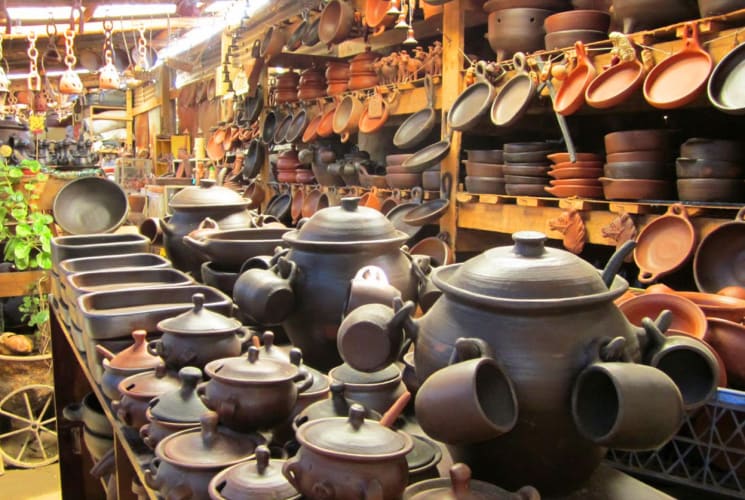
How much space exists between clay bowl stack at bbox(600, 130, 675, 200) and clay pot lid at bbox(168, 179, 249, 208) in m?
1.57

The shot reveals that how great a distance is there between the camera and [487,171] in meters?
3.46

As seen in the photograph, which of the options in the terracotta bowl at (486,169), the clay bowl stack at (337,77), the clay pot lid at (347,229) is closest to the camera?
the clay pot lid at (347,229)

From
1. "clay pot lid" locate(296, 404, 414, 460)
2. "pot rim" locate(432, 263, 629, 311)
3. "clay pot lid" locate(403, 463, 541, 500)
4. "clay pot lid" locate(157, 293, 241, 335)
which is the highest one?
"pot rim" locate(432, 263, 629, 311)

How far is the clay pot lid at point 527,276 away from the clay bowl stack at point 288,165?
A: 15.5 ft

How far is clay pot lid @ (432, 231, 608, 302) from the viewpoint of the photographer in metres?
1.01

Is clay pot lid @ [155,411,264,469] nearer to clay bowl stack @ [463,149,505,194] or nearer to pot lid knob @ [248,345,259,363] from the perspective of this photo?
pot lid knob @ [248,345,259,363]

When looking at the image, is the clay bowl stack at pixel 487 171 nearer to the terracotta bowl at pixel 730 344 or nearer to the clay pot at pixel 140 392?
the terracotta bowl at pixel 730 344

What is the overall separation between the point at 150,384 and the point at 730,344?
1.35m

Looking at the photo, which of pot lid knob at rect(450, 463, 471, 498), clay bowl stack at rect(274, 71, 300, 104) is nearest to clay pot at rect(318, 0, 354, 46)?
clay bowl stack at rect(274, 71, 300, 104)

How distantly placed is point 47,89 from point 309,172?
774cm

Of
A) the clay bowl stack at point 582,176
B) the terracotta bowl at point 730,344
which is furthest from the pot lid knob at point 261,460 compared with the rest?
the clay bowl stack at point 582,176

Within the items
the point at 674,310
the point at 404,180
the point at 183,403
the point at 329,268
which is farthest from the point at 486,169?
the point at 183,403

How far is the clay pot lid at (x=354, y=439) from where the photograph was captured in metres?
0.90

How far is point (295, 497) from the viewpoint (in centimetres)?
97
